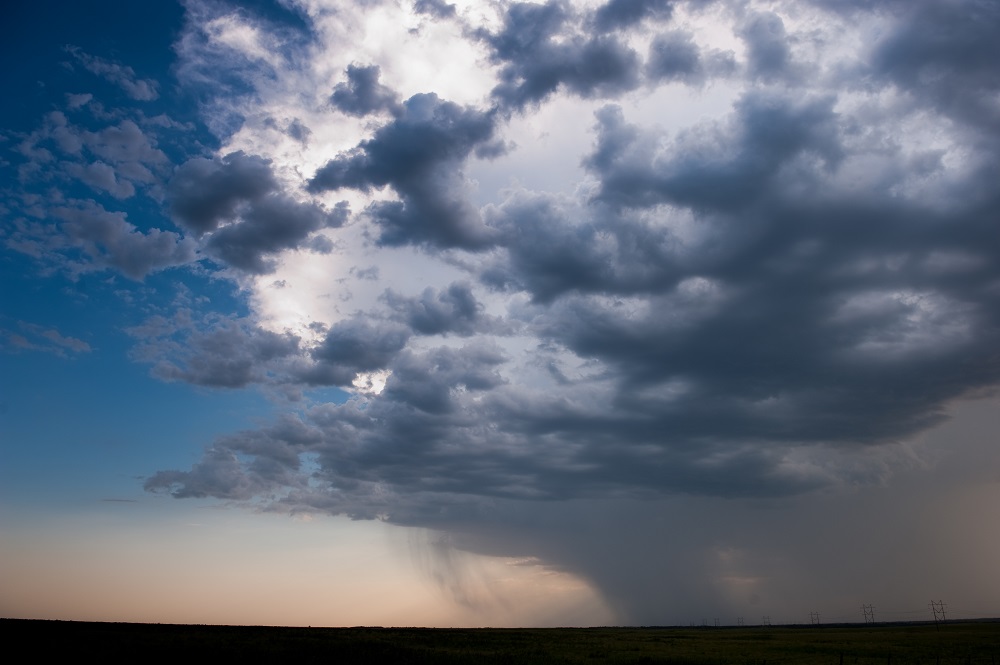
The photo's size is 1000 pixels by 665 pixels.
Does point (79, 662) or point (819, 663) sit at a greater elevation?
point (79, 662)

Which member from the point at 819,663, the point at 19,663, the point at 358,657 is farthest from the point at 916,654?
the point at 19,663

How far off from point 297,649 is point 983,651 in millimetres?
97424

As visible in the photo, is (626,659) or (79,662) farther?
(626,659)

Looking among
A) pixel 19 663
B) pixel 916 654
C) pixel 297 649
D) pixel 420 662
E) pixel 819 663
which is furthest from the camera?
pixel 916 654

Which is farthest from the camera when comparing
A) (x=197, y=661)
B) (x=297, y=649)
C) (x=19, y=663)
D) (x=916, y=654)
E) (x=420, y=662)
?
(x=916, y=654)

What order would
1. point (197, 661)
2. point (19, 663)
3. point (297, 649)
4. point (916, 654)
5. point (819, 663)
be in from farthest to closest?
point (916, 654)
point (297, 649)
point (819, 663)
point (197, 661)
point (19, 663)

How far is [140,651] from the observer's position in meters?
73.6

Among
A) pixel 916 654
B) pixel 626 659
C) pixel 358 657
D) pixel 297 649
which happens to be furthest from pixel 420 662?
pixel 916 654

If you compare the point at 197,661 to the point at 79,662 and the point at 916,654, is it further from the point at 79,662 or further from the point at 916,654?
the point at 916,654

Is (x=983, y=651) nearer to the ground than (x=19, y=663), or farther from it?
nearer to the ground

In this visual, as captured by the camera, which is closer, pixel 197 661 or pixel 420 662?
pixel 197 661

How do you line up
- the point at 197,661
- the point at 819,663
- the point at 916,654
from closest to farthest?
the point at 197,661 → the point at 819,663 → the point at 916,654

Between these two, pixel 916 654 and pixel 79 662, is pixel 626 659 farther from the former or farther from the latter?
pixel 79 662

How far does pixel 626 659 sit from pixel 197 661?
50.7m
